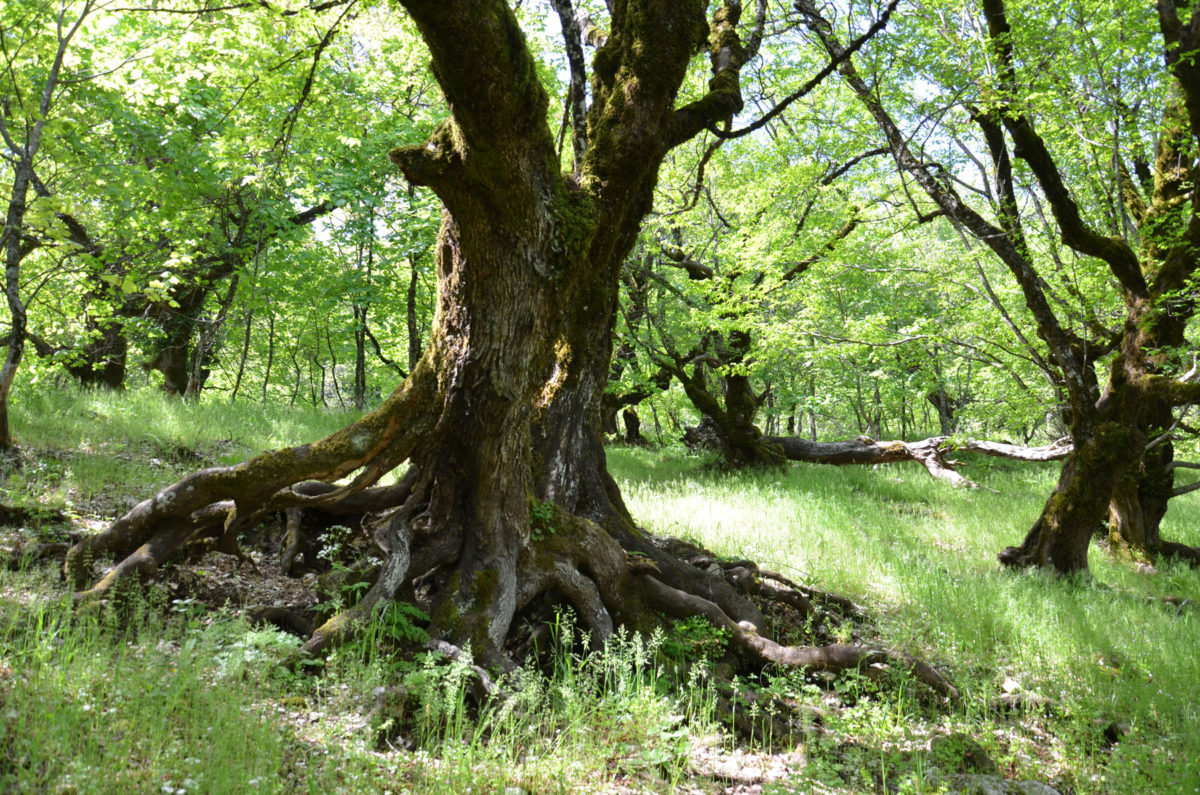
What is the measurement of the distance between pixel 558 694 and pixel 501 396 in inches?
75.0

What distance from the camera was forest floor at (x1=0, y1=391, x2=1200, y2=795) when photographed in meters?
2.62

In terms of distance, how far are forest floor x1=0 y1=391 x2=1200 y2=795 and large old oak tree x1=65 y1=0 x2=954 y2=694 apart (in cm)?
32

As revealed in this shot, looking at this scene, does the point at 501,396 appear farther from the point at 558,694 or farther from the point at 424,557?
the point at 558,694

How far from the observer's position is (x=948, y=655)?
16.9 feet

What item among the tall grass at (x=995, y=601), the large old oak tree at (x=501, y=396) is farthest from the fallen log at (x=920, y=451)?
the large old oak tree at (x=501, y=396)

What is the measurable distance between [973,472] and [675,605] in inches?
546

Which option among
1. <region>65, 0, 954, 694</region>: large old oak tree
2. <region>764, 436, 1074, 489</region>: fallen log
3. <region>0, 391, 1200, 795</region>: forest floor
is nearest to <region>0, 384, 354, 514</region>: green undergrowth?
<region>0, 391, 1200, 795</region>: forest floor

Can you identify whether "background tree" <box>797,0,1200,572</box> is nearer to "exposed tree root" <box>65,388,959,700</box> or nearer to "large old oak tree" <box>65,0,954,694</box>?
"large old oak tree" <box>65,0,954,694</box>

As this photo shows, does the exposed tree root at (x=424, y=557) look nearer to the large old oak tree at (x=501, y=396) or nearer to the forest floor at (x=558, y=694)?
the large old oak tree at (x=501, y=396)

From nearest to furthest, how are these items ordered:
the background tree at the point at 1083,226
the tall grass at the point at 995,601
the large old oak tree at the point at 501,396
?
the large old oak tree at the point at 501,396
the tall grass at the point at 995,601
the background tree at the point at 1083,226

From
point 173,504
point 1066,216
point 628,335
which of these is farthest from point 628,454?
point 173,504

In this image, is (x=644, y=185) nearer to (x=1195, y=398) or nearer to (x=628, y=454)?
(x=1195, y=398)

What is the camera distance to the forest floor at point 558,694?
8.59ft

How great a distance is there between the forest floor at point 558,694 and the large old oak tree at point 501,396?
32 cm
